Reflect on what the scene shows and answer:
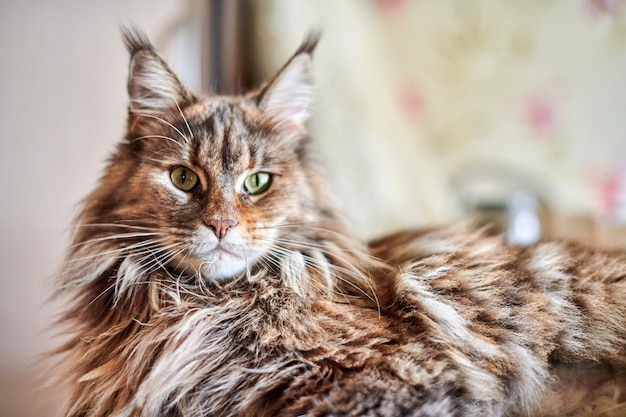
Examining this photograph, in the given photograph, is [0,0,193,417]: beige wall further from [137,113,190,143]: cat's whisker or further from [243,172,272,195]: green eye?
[243,172,272,195]: green eye

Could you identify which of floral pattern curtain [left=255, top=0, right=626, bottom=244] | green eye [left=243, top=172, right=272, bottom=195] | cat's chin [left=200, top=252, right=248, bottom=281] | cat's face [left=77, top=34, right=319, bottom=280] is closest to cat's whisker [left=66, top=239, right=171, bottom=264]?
cat's face [left=77, top=34, right=319, bottom=280]

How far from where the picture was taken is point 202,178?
3.47 ft

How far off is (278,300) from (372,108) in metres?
1.67

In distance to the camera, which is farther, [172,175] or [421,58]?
[421,58]

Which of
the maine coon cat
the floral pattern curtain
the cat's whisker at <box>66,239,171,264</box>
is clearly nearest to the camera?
the maine coon cat

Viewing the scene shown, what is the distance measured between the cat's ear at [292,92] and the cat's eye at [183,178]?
27 centimetres

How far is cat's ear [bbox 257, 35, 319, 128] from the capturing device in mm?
1165

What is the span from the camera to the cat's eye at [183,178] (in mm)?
1063

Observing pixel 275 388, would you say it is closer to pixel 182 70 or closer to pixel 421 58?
pixel 182 70

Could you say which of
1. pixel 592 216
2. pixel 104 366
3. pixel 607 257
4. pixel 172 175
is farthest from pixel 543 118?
pixel 104 366

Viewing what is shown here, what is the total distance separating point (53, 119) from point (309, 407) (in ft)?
3.52

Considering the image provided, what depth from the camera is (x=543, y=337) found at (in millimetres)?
979

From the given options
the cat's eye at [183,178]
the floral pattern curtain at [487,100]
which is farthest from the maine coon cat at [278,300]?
the floral pattern curtain at [487,100]

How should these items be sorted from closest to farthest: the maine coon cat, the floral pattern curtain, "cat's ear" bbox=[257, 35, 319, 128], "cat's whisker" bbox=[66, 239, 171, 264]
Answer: the maine coon cat
"cat's whisker" bbox=[66, 239, 171, 264]
"cat's ear" bbox=[257, 35, 319, 128]
the floral pattern curtain
